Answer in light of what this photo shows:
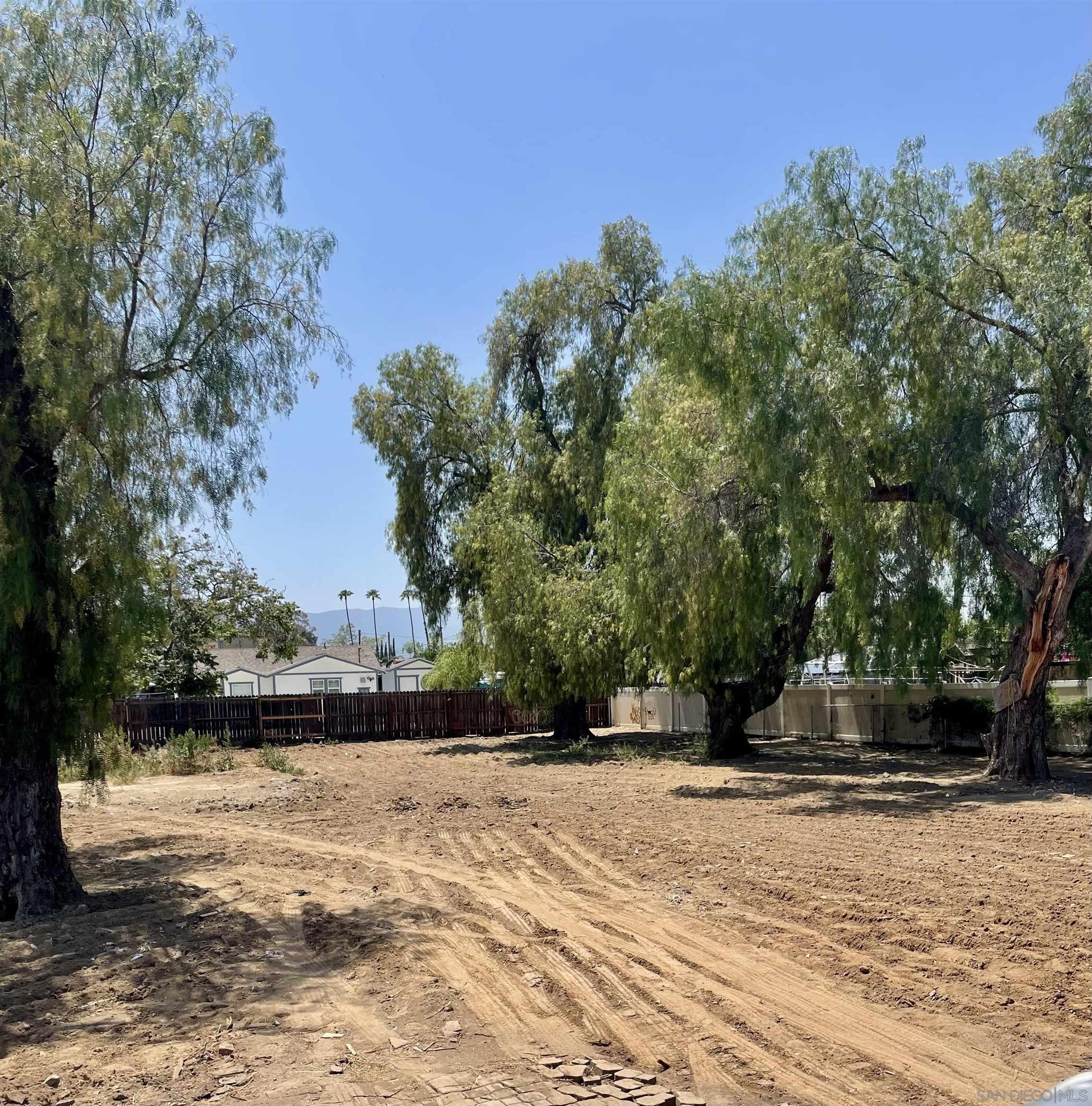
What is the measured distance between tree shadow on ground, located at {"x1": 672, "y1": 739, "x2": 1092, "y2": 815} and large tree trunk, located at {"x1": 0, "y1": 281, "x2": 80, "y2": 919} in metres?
8.90

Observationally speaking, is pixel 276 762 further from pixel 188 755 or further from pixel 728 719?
pixel 728 719

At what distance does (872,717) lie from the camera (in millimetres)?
23906

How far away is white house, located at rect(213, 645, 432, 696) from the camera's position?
182 ft

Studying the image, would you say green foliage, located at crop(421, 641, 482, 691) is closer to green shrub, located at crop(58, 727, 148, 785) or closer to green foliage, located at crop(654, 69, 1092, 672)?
green foliage, located at crop(654, 69, 1092, 672)

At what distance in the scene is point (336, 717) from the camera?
31.0 m

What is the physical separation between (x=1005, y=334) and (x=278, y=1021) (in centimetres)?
1350

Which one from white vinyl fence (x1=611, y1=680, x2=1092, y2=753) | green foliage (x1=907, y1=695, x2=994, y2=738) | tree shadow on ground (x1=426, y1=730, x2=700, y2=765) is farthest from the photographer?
tree shadow on ground (x1=426, y1=730, x2=700, y2=765)

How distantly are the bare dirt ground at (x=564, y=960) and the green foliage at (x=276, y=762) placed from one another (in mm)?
7833

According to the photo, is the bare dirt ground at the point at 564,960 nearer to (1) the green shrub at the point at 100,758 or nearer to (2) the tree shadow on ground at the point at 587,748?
(1) the green shrub at the point at 100,758

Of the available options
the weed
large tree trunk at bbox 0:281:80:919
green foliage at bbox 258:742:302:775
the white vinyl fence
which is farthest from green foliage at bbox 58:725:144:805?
the weed

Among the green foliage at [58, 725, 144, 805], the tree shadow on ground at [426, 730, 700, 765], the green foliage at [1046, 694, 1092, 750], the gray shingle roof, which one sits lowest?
the tree shadow on ground at [426, 730, 700, 765]

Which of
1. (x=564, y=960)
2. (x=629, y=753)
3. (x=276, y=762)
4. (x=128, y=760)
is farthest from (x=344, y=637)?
(x=564, y=960)

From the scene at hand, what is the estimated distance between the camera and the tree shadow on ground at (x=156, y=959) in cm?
579

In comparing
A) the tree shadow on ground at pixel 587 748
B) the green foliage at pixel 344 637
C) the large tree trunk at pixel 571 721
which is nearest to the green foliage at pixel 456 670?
the tree shadow on ground at pixel 587 748
